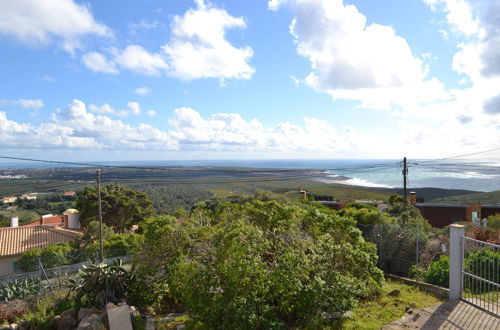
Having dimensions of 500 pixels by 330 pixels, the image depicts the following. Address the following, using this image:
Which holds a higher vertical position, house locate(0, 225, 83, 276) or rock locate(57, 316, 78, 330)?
rock locate(57, 316, 78, 330)

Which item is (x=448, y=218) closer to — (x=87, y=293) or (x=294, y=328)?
(x=294, y=328)

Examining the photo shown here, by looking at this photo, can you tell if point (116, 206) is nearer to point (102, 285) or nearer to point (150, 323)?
point (102, 285)

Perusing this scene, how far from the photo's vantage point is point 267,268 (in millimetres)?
6145

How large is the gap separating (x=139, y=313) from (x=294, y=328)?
3644 millimetres

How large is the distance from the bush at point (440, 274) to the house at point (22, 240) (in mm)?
17487

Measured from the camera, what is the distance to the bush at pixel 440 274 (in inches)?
321

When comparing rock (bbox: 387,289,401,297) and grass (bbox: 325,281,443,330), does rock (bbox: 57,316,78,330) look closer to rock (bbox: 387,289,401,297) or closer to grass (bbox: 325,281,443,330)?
grass (bbox: 325,281,443,330)

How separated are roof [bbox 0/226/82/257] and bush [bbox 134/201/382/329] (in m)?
13.0

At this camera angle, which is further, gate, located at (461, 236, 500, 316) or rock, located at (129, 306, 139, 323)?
rock, located at (129, 306, 139, 323)

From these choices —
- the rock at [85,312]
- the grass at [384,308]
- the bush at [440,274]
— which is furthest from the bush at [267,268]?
the bush at [440,274]

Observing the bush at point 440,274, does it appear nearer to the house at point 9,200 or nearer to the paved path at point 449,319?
the paved path at point 449,319

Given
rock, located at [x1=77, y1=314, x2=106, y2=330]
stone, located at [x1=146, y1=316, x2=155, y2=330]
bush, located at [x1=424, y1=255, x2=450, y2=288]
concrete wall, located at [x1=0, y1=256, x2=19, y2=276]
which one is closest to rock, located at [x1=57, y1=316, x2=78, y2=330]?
rock, located at [x1=77, y1=314, x2=106, y2=330]

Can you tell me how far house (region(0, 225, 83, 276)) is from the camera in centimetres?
1642

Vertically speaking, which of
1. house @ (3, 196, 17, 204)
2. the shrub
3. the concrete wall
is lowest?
house @ (3, 196, 17, 204)
